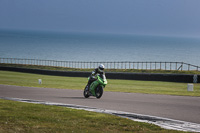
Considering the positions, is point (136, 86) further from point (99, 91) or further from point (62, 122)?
point (62, 122)

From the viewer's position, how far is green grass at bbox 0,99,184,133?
8836 millimetres

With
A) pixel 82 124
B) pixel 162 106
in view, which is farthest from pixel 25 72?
pixel 82 124

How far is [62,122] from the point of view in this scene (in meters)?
9.67

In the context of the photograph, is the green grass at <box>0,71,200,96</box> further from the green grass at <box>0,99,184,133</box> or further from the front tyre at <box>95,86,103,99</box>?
the green grass at <box>0,99,184,133</box>

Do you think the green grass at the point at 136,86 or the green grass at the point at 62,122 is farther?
the green grass at the point at 136,86

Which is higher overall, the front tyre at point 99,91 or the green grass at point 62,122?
the front tyre at point 99,91

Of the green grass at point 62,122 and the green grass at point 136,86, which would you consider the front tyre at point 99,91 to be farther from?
the green grass at point 62,122

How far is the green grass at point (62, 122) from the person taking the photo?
8836mm

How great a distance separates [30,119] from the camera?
32.5 ft

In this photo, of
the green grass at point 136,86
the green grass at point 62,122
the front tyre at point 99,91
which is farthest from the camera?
the green grass at point 136,86

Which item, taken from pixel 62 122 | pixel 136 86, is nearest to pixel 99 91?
pixel 62 122

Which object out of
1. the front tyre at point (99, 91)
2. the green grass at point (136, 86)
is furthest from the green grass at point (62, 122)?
the green grass at point (136, 86)

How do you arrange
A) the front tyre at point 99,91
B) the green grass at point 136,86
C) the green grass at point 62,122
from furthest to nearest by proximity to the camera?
the green grass at point 136,86
the front tyre at point 99,91
the green grass at point 62,122

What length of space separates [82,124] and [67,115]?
1.38 m
